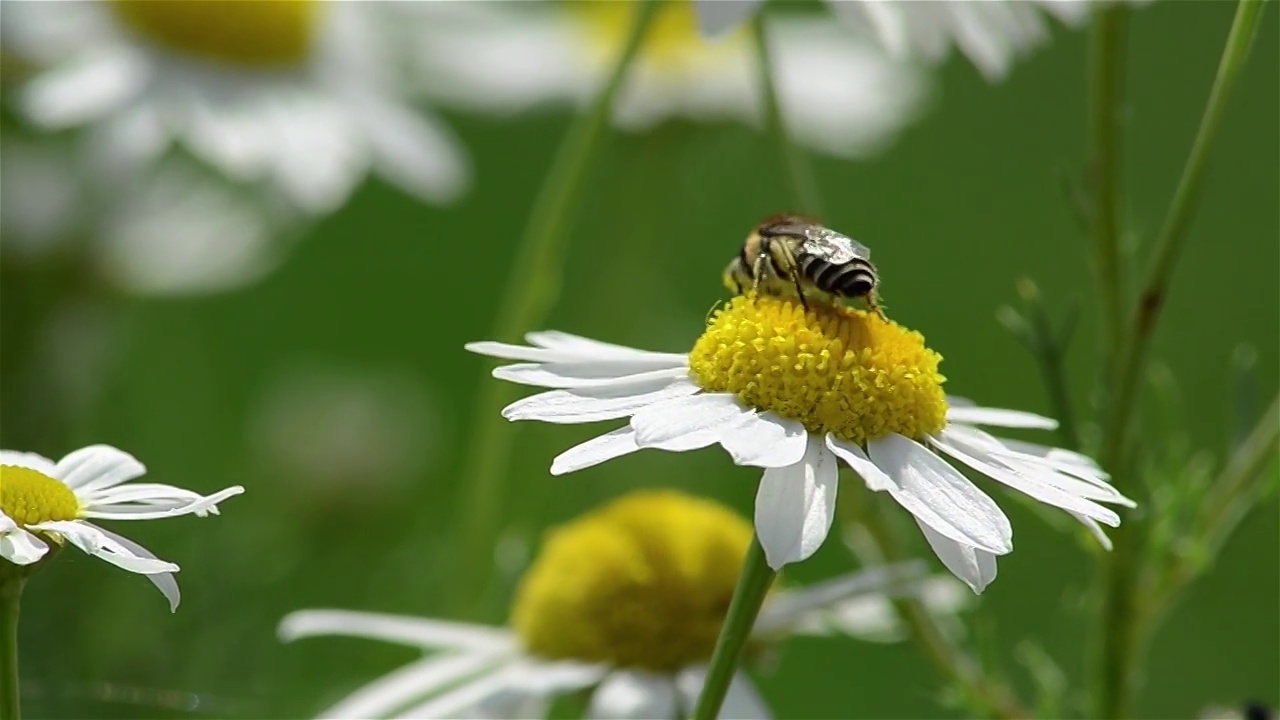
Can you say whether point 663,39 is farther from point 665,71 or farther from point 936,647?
point 936,647

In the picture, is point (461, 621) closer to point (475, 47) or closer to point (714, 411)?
point (714, 411)

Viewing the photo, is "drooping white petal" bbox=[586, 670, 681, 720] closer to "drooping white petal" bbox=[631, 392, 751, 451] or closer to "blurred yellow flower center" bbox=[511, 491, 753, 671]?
"blurred yellow flower center" bbox=[511, 491, 753, 671]

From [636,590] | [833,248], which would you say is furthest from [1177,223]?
[636,590]

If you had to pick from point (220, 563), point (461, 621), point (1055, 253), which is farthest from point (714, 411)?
point (1055, 253)

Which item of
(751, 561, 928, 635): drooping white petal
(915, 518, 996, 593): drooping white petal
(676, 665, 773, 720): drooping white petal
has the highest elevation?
(751, 561, 928, 635): drooping white petal

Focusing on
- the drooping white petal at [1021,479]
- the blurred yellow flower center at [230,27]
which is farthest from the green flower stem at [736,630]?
the blurred yellow flower center at [230,27]

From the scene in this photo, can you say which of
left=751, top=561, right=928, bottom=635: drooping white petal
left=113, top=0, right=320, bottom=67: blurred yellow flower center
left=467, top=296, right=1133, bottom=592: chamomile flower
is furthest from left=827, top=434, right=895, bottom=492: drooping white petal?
left=113, top=0, right=320, bottom=67: blurred yellow flower center

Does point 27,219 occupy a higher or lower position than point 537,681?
higher
